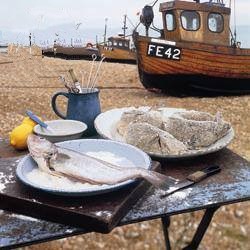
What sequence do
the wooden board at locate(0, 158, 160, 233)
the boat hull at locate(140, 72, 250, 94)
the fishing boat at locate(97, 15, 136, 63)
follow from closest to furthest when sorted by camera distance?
the wooden board at locate(0, 158, 160, 233) < the boat hull at locate(140, 72, 250, 94) < the fishing boat at locate(97, 15, 136, 63)

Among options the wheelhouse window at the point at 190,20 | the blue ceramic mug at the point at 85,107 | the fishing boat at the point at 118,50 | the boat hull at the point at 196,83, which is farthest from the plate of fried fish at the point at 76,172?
the fishing boat at the point at 118,50

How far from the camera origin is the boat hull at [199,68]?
10.7m

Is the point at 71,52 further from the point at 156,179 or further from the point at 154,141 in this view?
the point at 156,179

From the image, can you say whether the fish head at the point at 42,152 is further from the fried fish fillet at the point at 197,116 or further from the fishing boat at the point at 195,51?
the fishing boat at the point at 195,51

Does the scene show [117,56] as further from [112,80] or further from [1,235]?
[1,235]

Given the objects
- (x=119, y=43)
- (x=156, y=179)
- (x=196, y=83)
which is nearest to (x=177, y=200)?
(x=156, y=179)

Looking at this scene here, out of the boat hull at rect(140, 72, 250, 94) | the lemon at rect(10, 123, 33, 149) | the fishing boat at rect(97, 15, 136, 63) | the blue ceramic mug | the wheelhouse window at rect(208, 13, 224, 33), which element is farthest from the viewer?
the fishing boat at rect(97, 15, 136, 63)

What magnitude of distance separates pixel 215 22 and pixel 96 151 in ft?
34.0

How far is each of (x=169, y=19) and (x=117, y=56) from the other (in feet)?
52.0

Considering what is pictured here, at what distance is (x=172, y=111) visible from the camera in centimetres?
222

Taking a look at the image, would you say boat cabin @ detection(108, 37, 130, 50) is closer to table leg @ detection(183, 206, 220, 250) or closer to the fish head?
table leg @ detection(183, 206, 220, 250)

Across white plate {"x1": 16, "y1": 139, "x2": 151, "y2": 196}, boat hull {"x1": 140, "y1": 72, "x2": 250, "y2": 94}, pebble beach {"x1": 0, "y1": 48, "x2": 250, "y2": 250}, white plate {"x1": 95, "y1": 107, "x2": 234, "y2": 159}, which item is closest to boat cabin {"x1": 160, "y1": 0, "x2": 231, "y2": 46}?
boat hull {"x1": 140, "y1": 72, "x2": 250, "y2": 94}

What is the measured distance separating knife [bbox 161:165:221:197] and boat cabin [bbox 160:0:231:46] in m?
9.75

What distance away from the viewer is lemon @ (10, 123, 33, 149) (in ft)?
6.23
